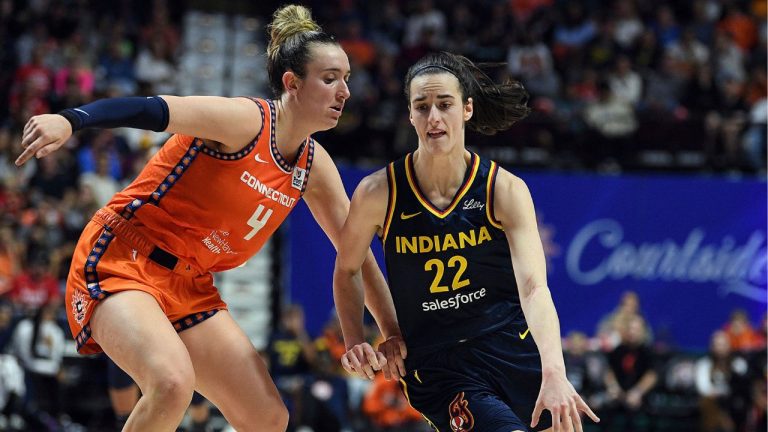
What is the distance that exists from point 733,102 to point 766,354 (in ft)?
14.5

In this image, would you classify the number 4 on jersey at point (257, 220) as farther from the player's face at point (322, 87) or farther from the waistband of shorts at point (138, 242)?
the player's face at point (322, 87)

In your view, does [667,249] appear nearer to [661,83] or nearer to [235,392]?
[661,83]

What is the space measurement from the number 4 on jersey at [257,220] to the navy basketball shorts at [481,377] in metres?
0.91

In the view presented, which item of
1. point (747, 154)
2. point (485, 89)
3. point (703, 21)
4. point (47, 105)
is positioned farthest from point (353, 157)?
point (485, 89)

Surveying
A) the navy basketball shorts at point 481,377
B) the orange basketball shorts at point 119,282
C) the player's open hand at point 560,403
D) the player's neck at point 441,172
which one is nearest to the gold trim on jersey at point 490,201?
the player's neck at point 441,172

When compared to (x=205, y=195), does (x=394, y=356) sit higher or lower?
lower

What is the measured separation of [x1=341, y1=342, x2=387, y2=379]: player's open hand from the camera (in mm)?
4734

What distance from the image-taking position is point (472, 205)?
4.69 metres

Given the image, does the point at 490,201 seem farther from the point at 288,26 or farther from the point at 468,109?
the point at 288,26

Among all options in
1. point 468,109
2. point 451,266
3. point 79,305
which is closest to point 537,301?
point 451,266

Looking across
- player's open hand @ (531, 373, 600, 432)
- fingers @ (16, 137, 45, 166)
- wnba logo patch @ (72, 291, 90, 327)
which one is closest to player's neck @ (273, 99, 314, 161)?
wnba logo patch @ (72, 291, 90, 327)

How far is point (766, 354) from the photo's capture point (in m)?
11.3

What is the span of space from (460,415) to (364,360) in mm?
486

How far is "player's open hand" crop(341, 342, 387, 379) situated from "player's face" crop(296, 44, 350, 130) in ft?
3.40
